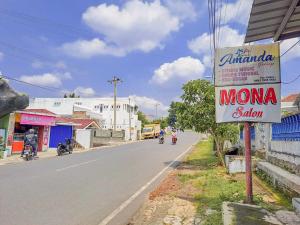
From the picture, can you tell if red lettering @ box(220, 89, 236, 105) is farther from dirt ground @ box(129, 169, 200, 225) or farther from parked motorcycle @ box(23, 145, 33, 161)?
parked motorcycle @ box(23, 145, 33, 161)

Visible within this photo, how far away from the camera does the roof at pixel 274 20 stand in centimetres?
539

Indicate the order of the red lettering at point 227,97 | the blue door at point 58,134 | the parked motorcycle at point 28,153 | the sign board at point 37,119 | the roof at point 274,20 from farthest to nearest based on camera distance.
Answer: the blue door at point 58,134 → the sign board at point 37,119 → the parked motorcycle at point 28,153 → the red lettering at point 227,97 → the roof at point 274,20

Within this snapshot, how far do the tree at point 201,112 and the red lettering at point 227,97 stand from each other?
8156mm

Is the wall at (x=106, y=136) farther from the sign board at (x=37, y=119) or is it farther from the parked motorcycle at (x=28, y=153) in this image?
A: the parked motorcycle at (x=28, y=153)

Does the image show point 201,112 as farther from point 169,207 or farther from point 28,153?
point 28,153

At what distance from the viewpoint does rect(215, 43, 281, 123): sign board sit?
7.37 meters

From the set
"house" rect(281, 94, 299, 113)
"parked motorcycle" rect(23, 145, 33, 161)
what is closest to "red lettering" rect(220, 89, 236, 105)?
"house" rect(281, 94, 299, 113)

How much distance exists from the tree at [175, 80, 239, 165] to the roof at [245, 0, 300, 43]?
929 cm

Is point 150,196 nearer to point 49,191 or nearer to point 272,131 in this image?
point 49,191

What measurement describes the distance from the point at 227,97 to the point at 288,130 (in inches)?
126

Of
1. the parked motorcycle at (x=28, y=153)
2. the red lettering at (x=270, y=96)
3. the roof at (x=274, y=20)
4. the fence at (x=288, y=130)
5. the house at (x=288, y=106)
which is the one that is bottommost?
the parked motorcycle at (x=28, y=153)

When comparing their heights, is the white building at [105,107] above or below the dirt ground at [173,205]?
above

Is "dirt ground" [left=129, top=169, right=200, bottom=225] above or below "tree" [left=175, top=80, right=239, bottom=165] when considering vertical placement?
below

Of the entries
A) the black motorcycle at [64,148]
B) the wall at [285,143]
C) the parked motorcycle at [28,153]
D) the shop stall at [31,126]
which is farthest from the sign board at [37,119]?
the wall at [285,143]
